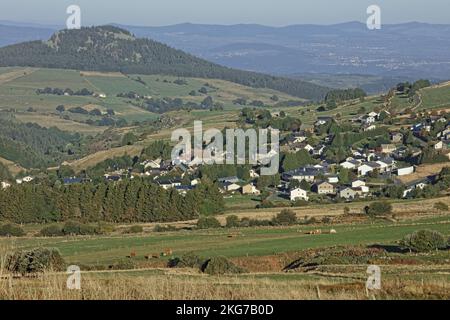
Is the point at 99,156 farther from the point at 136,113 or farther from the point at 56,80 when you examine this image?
the point at 56,80

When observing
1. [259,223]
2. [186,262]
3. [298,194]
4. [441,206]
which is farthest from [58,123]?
[186,262]

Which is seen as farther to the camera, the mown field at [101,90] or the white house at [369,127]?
the mown field at [101,90]

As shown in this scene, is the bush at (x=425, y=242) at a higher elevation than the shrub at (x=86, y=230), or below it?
higher

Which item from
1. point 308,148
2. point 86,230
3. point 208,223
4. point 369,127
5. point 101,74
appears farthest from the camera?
point 101,74

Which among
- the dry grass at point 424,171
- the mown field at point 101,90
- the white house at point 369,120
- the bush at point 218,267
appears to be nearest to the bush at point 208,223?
the dry grass at point 424,171

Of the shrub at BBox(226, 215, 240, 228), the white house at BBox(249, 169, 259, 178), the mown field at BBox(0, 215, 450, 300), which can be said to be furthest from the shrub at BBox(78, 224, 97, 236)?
the white house at BBox(249, 169, 259, 178)

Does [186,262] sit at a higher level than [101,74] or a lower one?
higher

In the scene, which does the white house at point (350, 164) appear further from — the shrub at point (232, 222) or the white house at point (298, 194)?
the shrub at point (232, 222)

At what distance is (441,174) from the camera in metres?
54.7

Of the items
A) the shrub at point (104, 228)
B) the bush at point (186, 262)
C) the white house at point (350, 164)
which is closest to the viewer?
the bush at point (186, 262)

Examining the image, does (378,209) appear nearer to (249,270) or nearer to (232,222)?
(232,222)

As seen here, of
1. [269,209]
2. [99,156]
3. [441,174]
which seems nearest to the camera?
[269,209]

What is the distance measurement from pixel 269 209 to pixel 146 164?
2759 cm
